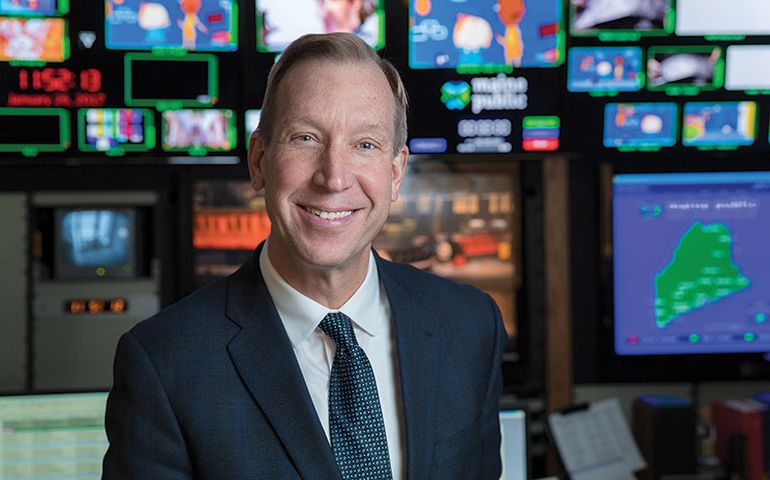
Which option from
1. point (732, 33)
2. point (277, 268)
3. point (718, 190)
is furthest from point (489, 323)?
point (732, 33)

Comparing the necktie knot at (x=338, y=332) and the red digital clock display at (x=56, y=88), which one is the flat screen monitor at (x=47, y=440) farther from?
the red digital clock display at (x=56, y=88)

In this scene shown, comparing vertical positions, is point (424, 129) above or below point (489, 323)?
above

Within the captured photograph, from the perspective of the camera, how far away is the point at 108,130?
2297 millimetres

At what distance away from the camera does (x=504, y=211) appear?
8.04 ft

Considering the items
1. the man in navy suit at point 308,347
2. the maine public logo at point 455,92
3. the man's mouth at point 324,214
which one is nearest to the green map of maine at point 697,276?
the maine public logo at point 455,92

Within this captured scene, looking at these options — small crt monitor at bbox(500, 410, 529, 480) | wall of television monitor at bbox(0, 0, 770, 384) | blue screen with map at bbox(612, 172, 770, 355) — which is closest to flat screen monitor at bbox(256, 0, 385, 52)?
wall of television monitor at bbox(0, 0, 770, 384)

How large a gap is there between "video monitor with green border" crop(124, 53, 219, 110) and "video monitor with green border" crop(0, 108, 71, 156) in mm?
181

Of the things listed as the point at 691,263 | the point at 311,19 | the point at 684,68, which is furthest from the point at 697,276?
the point at 311,19

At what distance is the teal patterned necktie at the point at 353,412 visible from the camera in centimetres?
116

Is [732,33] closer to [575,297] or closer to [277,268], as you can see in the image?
[575,297]

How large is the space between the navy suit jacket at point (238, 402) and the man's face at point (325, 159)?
13 centimetres

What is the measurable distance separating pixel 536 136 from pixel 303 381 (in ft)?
4.56

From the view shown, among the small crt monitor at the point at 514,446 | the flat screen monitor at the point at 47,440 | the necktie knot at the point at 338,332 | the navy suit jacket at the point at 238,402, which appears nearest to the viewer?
the navy suit jacket at the point at 238,402

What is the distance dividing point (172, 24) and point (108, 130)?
30 cm
